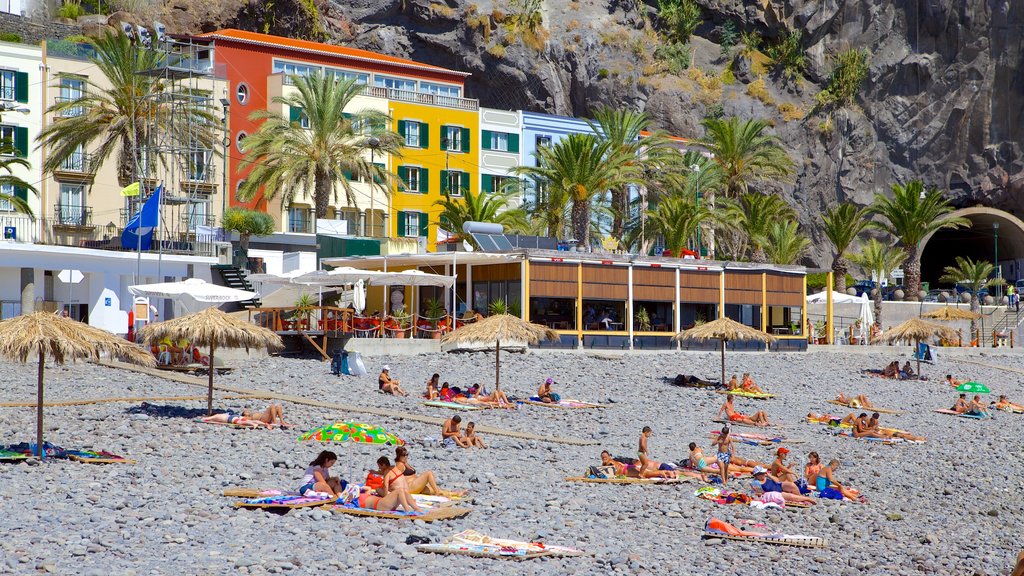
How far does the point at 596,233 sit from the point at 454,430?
1397 inches

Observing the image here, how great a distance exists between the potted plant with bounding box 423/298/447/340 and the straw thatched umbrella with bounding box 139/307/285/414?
12153mm

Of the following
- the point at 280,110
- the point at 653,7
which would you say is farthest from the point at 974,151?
the point at 280,110

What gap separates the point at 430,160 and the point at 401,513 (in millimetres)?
42372

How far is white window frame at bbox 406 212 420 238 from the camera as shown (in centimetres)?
5391

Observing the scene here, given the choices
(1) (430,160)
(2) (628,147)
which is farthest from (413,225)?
(2) (628,147)

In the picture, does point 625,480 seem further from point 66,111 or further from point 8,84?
point 8,84

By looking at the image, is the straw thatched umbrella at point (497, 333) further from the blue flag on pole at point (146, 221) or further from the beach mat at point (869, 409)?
the blue flag on pole at point (146, 221)

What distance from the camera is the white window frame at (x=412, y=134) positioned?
177 feet

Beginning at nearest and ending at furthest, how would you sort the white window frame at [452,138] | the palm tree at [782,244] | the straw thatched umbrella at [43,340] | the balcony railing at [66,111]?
1. the straw thatched umbrella at [43,340]
2. the balcony railing at [66,111]
3. the palm tree at [782,244]
4. the white window frame at [452,138]

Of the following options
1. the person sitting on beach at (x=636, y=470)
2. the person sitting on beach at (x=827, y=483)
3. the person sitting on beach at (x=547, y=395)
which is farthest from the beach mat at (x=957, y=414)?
the person sitting on beach at (x=636, y=470)

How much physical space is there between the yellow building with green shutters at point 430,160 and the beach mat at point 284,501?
39628 millimetres

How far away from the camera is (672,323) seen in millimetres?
35844

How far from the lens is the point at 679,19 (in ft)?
236

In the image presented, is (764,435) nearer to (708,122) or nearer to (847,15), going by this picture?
(708,122)
